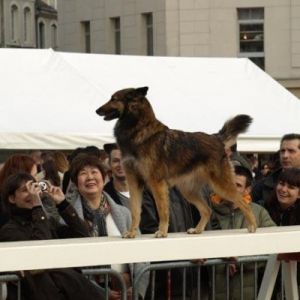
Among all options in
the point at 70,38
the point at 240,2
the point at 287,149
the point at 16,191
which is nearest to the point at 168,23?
the point at 240,2

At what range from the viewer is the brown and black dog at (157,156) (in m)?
6.80

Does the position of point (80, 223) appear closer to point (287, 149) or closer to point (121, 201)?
point (121, 201)

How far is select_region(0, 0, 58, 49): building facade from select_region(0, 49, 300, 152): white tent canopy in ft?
186

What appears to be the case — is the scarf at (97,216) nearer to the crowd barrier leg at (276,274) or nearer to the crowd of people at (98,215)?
the crowd of people at (98,215)

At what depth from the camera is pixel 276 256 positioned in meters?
7.10

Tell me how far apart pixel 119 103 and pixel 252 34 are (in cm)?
4011

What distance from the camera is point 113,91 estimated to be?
56.7 ft

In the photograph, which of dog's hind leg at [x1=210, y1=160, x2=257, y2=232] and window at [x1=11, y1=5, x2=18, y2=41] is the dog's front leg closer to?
dog's hind leg at [x1=210, y1=160, x2=257, y2=232]

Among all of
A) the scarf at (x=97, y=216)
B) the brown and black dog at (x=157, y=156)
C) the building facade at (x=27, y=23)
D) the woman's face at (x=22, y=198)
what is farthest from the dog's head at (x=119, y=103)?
the building facade at (x=27, y=23)

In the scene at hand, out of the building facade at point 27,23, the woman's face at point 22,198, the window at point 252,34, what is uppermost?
the building facade at point 27,23

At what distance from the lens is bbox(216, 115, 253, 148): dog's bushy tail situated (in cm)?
719

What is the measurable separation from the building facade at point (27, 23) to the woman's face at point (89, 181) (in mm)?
66330

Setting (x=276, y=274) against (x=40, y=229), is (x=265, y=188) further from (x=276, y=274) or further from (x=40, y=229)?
(x=40, y=229)

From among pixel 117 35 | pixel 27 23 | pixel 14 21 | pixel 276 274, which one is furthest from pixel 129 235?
pixel 27 23
